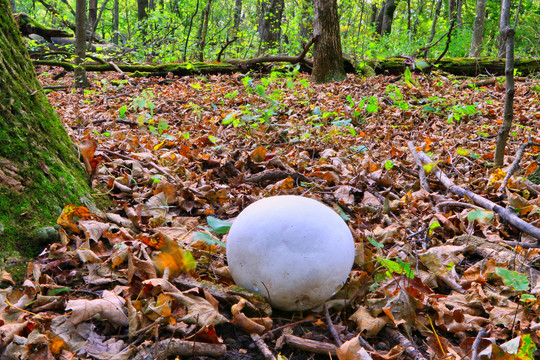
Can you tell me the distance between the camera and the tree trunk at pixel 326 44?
27.4ft

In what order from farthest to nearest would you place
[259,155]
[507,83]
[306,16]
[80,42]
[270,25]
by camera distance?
[306,16] < [270,25] < [80,42] < [259,155] < [507,83]

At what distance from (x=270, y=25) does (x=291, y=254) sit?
613 inches

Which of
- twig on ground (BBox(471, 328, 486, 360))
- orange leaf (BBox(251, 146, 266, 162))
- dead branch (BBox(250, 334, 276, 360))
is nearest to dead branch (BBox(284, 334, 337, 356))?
dead branch (BBox(250, 334, 276, 360))

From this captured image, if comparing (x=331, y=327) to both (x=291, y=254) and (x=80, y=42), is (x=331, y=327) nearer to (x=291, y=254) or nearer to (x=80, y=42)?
(x=291, y=254)

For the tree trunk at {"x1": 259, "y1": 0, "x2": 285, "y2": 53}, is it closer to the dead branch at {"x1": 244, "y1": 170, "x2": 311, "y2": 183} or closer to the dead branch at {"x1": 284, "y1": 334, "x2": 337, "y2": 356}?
the dead branch at {"x1": 244, "y1": 170, "x2": 311, "y2": 183}

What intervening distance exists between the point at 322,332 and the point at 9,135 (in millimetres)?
1945

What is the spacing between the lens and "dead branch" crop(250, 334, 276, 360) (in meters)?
1.62

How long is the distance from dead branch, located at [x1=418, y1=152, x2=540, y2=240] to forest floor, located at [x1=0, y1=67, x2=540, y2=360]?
7cm

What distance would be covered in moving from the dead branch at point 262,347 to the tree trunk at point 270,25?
1435 cm

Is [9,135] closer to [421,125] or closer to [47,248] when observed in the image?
[47,248]

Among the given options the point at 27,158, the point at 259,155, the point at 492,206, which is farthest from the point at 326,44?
the point at 27,158

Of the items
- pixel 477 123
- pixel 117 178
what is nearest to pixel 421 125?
pixel 477 123

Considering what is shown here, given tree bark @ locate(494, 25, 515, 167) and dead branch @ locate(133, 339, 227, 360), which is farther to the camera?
tree bark @ locate(494, 25, 515, 167)

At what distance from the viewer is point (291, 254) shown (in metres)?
1.78
